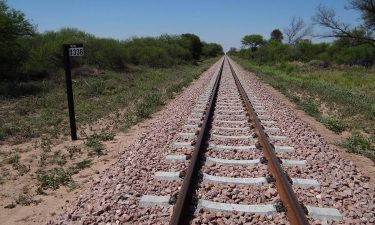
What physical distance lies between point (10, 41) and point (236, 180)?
1532cm

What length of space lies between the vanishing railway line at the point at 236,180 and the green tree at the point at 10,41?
1214cm

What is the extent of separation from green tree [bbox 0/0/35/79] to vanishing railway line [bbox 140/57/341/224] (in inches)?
478

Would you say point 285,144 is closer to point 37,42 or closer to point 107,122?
point 107,122

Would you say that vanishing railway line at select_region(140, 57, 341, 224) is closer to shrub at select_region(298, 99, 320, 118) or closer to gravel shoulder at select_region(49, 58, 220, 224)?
gravel shoulder at select_region(49, 58, 220, 224)

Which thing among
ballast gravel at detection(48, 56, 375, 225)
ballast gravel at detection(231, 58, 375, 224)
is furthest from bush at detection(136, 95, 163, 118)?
ballast gravel at detection(231, 58, 375, 224)

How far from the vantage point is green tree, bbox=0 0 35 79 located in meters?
16.4

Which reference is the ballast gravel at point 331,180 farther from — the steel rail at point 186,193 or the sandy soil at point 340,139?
the steel rail at point 186,193

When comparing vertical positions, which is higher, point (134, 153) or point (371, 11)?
point (371, 11)

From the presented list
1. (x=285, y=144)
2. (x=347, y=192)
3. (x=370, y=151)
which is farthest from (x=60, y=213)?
(x=370, y=151)

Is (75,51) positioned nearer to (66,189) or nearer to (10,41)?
(66,189)

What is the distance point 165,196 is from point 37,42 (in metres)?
20.9

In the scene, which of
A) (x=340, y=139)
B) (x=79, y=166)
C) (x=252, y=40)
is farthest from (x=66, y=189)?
(x=252, y=40)

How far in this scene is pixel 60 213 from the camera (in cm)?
459

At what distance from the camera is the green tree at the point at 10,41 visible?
16.4 m
